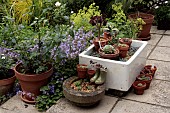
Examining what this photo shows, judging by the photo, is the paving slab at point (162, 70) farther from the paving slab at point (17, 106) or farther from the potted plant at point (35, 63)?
the paving slab at point (17, 106)

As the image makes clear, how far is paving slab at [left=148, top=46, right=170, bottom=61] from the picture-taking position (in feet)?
13.2

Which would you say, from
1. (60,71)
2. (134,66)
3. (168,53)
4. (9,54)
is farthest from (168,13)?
(9,54)

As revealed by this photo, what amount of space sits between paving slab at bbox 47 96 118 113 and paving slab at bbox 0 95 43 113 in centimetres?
22

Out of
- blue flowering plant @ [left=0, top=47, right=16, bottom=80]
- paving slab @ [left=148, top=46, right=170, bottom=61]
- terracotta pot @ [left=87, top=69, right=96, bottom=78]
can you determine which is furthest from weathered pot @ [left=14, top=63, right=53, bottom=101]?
paving slab @ [left=148, top=46, right=170, bottom=61]

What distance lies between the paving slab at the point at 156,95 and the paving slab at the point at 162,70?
0.15 meters

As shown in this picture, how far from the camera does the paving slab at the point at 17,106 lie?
9.79 feet

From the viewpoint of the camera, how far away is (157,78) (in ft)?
11.3

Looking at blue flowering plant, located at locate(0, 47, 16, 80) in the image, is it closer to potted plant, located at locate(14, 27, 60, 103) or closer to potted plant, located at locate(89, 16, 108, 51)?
potted plant, located at locate(14, 27, 60, 103)

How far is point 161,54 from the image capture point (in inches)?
163

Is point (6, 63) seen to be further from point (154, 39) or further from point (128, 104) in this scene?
point (154, 39)

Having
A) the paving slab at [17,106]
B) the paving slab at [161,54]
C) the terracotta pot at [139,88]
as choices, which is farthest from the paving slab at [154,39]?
the paving slab at [17,106]

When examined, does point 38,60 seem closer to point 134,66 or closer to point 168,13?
point 134,66

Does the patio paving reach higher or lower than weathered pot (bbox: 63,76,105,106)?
lower

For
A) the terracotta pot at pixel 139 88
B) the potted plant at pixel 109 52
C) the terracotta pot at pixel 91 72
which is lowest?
the terracotta pot at pixel 139 88
